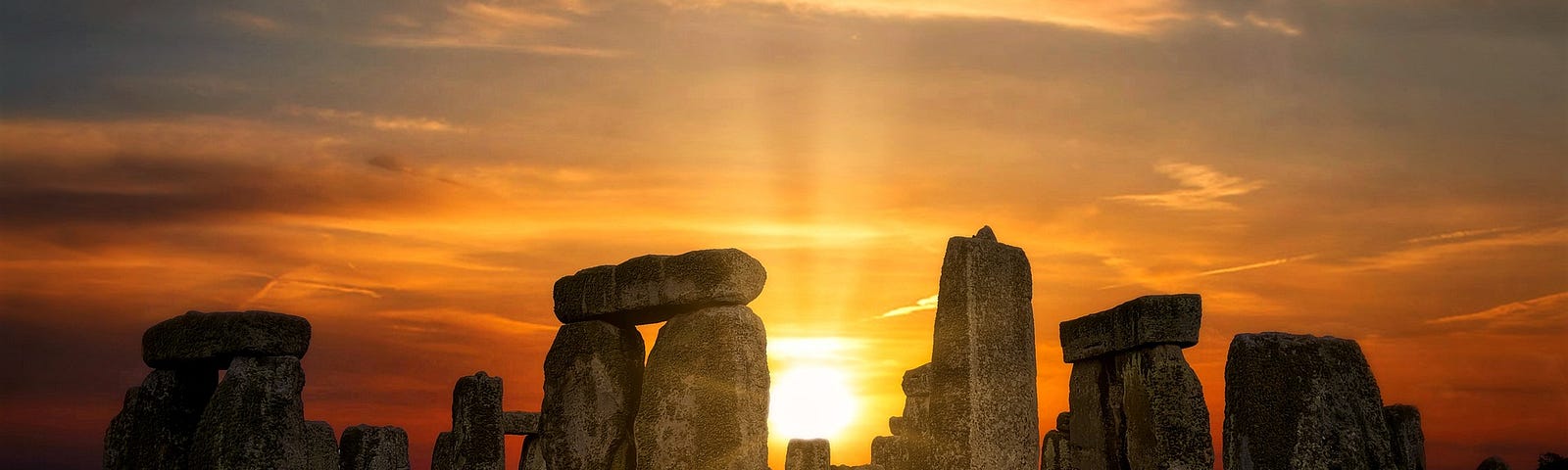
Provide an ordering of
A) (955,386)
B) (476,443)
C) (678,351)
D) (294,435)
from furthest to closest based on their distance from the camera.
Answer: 1. (476,443)
2. (678,351)
3. (294,435)
4. (955,386)

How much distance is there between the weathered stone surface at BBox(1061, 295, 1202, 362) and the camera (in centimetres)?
1338

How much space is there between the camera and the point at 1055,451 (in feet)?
64.6

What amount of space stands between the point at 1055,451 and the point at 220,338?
1201cm

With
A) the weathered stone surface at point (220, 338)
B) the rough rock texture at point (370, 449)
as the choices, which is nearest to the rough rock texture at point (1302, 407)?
the weathered stone surface at point (220, 338)

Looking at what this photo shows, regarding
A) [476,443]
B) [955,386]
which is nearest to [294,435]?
[955,386]

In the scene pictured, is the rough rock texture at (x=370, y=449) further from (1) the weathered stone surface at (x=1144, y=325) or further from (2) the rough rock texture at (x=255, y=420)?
(1) the weathered stone surface at (x=1144, y=325)

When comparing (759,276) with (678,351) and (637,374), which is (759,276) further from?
(637,374)

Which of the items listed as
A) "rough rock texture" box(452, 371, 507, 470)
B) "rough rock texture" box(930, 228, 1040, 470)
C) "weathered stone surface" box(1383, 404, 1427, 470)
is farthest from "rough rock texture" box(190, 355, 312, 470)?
"weathered stone surface" box(1383, 404, 1427, 470)

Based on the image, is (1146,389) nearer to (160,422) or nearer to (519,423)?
(160,422)

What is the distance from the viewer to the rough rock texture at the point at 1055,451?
19438mm

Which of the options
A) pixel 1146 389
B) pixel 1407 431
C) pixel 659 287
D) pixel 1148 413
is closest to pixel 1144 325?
pixel 1146 389

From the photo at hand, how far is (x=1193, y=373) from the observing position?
534 inches

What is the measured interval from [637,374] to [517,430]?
7242 millimetres

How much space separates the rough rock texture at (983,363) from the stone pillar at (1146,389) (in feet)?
10.4
